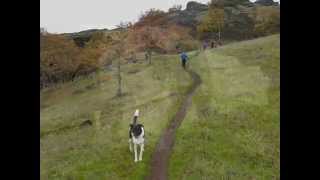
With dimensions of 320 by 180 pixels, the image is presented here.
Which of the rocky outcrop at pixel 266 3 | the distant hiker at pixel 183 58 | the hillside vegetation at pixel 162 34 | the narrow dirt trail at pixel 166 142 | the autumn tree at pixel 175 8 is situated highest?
the rocky outcrop at pixel 266 3

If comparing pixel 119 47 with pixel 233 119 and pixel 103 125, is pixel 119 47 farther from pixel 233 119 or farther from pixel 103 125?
pixel 233 119

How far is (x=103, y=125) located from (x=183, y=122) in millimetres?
498

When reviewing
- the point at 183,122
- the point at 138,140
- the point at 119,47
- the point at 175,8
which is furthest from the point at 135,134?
the point at 175,8

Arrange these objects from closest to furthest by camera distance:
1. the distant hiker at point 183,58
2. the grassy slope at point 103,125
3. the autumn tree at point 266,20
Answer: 1. the autumn tree at point 266,20
2. the grassy slope at point 103,125
3. the distant hiker at point 183,58

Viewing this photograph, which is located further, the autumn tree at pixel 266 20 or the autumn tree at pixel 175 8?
the autumn tree at pixel 175 8

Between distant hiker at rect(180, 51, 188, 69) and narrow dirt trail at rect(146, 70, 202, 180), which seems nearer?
narrow dirt trail at rect(146, 70, 202, 180)

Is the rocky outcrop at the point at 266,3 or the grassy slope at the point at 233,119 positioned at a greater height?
the rocky outcrop at the point at 266,3

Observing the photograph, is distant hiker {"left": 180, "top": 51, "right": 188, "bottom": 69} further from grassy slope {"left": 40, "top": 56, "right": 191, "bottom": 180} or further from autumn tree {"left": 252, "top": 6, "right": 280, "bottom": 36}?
autumn tree {"left": 252, "top": 6, "right": 280, "bottom": 36}

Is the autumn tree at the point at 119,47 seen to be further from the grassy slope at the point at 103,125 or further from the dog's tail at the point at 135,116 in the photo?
the dog's tail at the point at 135,116

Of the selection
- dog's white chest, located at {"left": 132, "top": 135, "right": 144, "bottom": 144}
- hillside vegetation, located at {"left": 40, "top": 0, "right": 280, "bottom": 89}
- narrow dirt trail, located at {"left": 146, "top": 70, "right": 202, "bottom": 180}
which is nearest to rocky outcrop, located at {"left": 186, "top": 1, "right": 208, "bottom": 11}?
hillside vegetation, located at {"left": 40, "top": 0, "right": 280, "bottom": 89}

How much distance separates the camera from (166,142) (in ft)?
8.78

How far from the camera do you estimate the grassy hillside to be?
2.57m

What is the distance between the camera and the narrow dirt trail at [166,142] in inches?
99.7

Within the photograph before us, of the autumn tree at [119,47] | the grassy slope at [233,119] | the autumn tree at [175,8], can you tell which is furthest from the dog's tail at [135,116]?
the autumn tree at [175,8]
